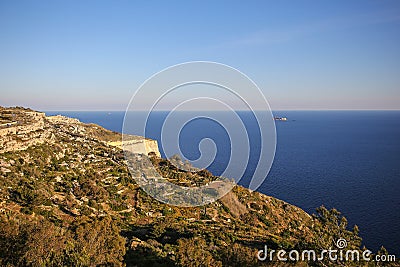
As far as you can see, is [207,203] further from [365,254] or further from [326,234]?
[365,254]

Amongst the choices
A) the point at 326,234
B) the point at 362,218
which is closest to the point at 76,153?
the point at 326,234

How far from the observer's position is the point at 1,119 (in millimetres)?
33625

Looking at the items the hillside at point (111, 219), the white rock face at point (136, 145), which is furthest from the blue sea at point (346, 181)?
the white rock face at point (136, 145)

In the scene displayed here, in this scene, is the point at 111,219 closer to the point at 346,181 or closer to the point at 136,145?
the point at 136,145

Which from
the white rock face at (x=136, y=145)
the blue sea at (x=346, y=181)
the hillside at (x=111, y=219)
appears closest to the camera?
the hillside at (x=111, y=219)

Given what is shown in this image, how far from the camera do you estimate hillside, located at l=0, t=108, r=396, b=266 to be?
39.8 feet

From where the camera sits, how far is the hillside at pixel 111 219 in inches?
477

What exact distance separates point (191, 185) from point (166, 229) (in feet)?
44.5

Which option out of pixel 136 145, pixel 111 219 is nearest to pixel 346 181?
pixel 136 145

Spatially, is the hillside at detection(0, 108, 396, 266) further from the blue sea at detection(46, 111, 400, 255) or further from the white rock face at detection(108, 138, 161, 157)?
the white rock face at detection(108, 138, 161, 157)

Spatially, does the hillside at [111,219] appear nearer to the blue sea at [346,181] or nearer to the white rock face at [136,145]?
the blue sea at [346,181]

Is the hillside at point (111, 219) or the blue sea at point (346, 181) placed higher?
the hillside at point (111, 219)

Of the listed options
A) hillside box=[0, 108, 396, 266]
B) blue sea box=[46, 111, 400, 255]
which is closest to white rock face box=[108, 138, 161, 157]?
hillside box=[0, 108, 396, 266]

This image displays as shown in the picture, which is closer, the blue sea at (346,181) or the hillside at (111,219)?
the hillside at (111,219)
